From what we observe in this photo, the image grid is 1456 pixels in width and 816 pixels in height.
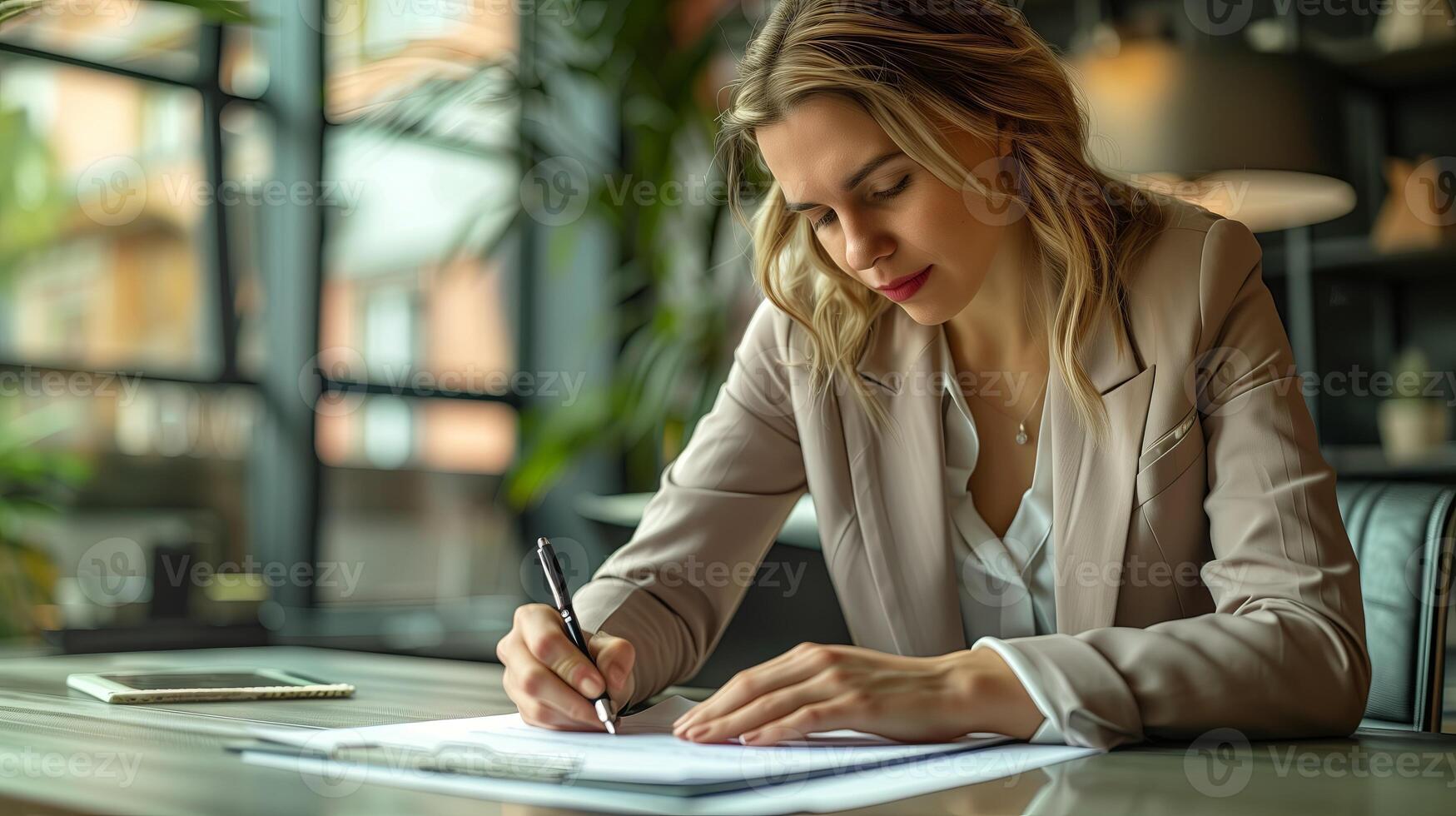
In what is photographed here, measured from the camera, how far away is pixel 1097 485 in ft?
4.12

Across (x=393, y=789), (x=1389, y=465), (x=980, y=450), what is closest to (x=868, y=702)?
(x=393, y=789)

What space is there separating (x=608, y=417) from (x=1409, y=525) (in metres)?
2.16

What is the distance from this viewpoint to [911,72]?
1.24m

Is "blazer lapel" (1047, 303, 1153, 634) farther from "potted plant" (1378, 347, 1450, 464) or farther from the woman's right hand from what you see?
"potted plant" (1378, 347, 1450, 464)

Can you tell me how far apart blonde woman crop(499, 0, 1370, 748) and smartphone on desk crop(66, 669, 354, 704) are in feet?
0.68

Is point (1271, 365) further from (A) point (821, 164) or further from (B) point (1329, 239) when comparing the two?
(B) point (1329, 239)

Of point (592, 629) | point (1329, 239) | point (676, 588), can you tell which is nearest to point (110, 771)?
point (592, 629)

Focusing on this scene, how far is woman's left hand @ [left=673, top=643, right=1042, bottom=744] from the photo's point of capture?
90cm
